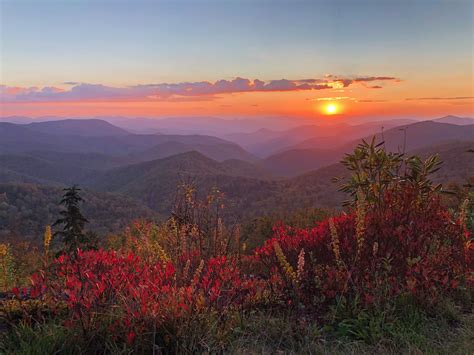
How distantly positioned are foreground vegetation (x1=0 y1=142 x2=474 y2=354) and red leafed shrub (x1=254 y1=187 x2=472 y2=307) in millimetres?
15

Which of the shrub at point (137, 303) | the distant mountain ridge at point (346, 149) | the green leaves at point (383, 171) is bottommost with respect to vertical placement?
the distant mountain ridge at point (346, 149)

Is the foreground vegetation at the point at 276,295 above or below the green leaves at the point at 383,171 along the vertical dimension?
below

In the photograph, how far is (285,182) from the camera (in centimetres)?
8200

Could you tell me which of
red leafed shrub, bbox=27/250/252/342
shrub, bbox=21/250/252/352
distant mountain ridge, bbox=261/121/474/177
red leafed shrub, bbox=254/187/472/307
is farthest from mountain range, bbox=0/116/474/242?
shrub, bbox=21/250/252/352

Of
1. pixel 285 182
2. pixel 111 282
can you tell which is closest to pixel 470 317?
pixel 111 282

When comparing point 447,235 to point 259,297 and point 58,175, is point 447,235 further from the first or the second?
point 58,175

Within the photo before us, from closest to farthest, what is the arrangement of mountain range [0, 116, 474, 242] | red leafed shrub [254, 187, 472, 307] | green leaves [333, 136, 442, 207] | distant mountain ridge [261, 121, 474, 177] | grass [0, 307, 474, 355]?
grass [0, 307, 474, 355] < red leafed shrub [254, 187, 472, 307] < green leaves [333, 136, 442, 207] < mountain range [0, 116, 474, 242] < distant mountain ridge [261, 121, 474, 177]

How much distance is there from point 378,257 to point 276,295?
3.73 ft

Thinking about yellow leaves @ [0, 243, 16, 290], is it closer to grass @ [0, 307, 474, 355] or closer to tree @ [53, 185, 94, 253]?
grass @ [0, 307, 474, 355]

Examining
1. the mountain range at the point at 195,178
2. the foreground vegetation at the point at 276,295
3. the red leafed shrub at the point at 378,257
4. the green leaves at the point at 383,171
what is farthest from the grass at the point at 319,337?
the green leaves at the point at 383,171

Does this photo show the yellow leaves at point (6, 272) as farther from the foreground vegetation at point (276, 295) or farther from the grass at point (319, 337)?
the grass at point (319, 337)

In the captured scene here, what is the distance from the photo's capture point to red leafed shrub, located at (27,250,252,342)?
2.88m

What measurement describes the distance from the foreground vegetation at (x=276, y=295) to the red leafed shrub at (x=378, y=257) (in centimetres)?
1

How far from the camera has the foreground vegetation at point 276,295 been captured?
2920 mm
